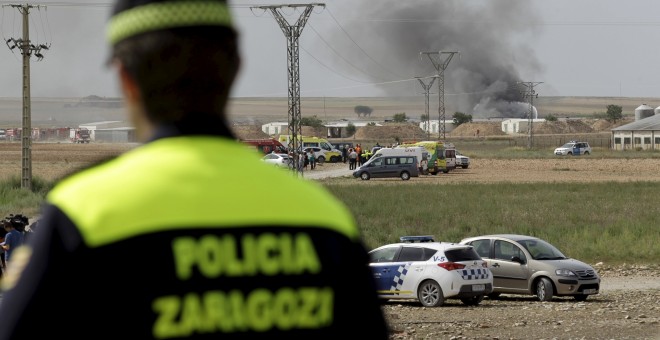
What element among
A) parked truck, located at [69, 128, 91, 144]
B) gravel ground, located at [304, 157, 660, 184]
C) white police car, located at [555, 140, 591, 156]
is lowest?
gravel ground, located at [304, 157, 660, 184]

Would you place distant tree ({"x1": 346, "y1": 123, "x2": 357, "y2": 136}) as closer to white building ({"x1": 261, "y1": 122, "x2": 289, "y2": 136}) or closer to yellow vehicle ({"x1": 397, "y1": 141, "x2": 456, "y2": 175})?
white building ({"x1": 261, "y1": 122, "x2": 289, "y2": 136})

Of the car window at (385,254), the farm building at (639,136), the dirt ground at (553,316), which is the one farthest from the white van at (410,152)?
the farm building at (639,136)

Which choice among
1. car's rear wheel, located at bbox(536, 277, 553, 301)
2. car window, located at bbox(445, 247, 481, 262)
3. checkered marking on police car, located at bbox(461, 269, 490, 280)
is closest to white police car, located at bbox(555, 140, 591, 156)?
car's rear wheel, located at bbox(536, 277, 553, 301)

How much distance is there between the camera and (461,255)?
22812 mm

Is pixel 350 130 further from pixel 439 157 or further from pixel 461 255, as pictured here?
pixel 461 255

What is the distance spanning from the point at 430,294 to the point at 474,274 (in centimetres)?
91

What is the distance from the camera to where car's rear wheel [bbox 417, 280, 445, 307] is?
73.8ft

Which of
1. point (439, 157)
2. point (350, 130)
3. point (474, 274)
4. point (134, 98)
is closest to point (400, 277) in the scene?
point (474, 274)

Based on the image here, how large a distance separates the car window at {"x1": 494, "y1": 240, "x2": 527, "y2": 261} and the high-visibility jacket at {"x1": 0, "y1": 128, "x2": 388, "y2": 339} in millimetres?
Result: 22327

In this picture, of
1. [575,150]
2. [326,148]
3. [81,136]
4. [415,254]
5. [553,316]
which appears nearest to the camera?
[553,316]

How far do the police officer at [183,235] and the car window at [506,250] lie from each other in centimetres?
2232

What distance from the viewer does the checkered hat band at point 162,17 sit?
2.29 m

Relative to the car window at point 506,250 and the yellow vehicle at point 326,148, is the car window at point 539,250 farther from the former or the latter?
the yellow vehicle at point 326,148

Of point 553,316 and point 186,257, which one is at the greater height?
point 186,257
